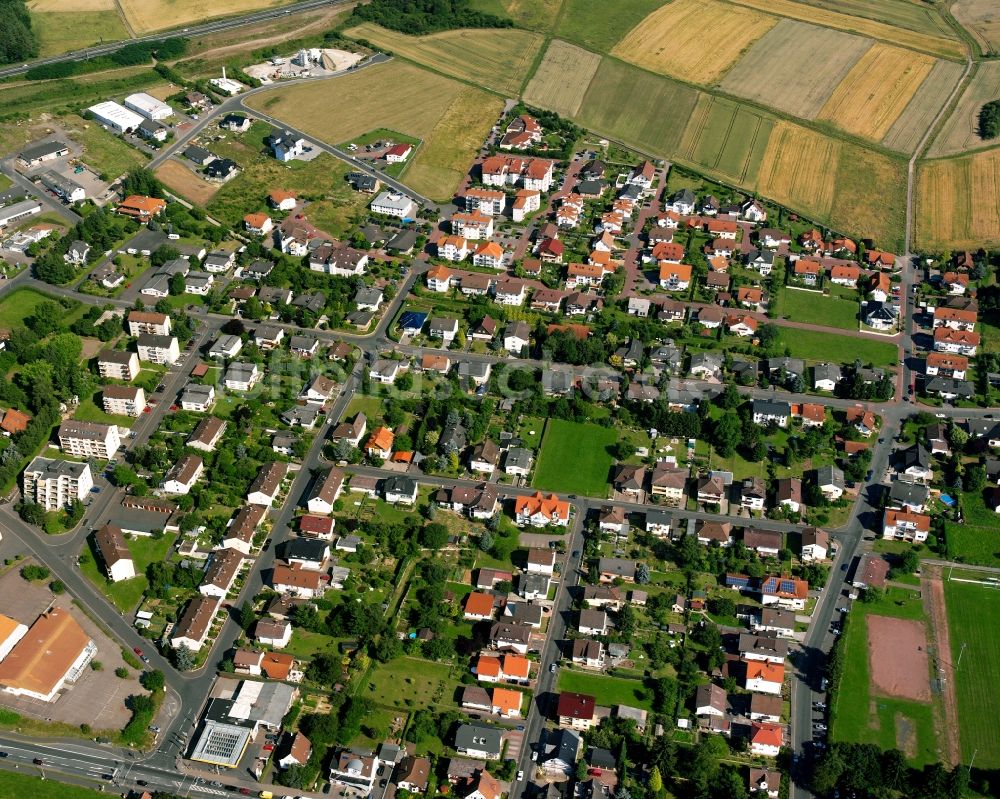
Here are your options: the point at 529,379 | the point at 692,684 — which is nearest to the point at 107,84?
the point at 529,379

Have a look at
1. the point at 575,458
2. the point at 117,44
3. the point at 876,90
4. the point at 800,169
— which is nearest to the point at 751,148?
the point at 800,169

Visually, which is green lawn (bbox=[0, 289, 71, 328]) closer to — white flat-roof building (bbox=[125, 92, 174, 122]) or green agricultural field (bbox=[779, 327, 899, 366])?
white flat-roof building (bbox=[125, 92, 174, 122])

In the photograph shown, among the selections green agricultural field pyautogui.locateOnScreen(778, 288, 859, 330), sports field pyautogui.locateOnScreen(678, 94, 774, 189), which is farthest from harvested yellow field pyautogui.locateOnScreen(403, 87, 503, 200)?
green agricultural field pyautogui.locateOnScreen(778, 288, 859, 330)

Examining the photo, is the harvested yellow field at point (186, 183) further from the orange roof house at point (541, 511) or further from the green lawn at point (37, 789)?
the green lawn at point (37, 789)

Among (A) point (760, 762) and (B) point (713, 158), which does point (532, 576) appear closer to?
(A) point (760, 762)

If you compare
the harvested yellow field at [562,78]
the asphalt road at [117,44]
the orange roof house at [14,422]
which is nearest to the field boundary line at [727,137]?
the harvested yellow field at [562,78]
